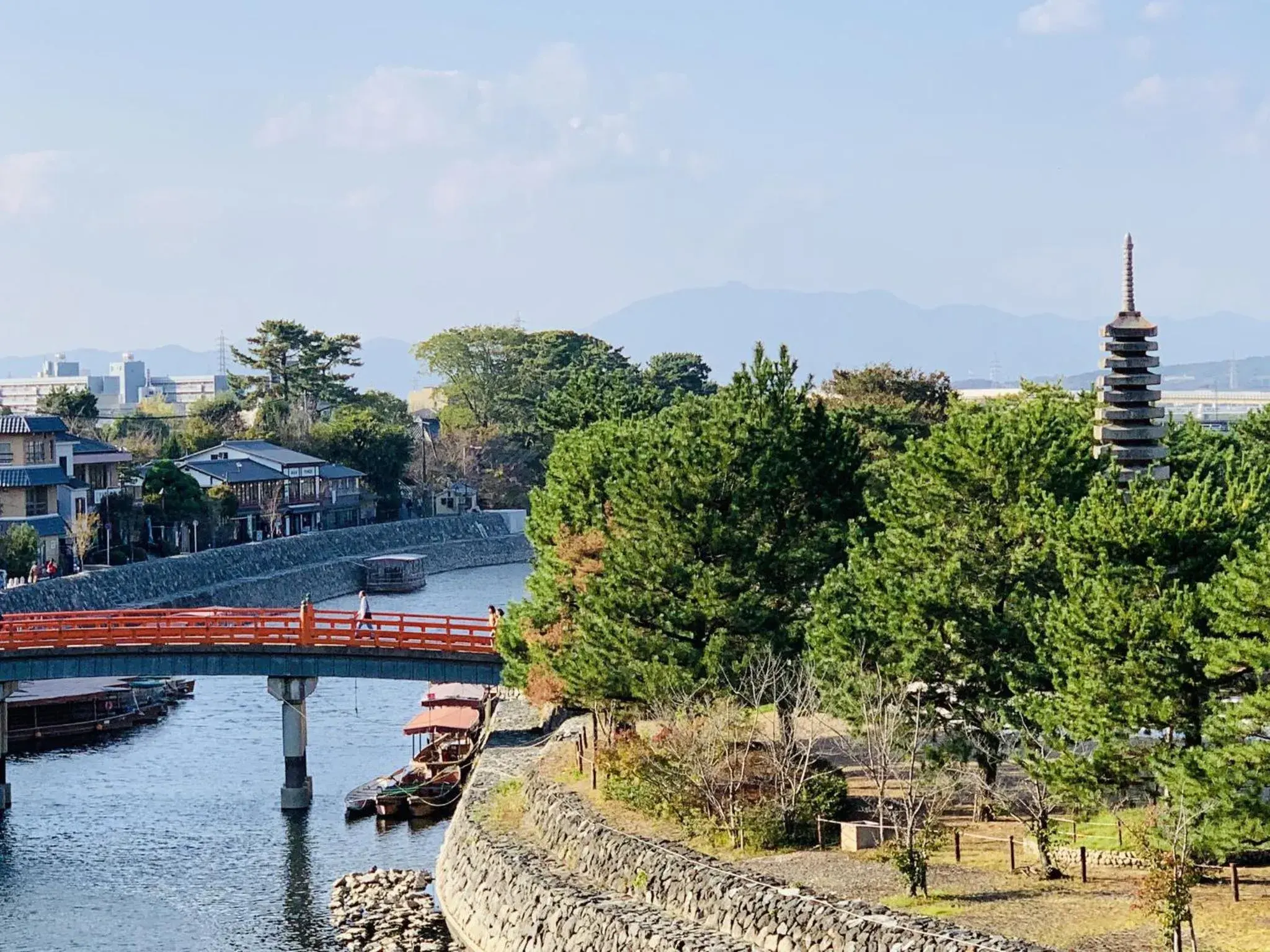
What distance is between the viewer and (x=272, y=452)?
110500 millimetres

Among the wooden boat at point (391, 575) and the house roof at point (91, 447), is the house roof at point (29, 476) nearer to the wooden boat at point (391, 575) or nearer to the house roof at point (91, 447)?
the house roof at point (91, 447)

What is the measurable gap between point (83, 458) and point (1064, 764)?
68150 millimetres

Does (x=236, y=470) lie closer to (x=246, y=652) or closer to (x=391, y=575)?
(x=391, y=575)

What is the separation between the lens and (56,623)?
179ft

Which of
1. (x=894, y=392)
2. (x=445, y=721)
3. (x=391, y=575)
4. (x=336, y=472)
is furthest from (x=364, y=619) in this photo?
(x=336, y=472)

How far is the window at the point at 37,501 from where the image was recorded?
275ft

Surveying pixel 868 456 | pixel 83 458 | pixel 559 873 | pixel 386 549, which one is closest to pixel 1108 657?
pixel 559 873

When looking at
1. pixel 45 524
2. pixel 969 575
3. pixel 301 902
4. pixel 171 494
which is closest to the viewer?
pixel 969 575

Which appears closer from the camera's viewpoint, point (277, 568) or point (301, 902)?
point (301, 902)

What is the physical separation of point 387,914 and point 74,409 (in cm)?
7526

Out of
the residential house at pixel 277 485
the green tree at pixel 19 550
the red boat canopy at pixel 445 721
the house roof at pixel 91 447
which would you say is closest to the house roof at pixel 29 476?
the green tree at pixel 19 550

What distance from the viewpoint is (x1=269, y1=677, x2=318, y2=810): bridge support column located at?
1909 inches

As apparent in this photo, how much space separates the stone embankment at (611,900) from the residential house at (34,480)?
154ft

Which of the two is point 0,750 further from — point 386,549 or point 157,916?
point 386,549
